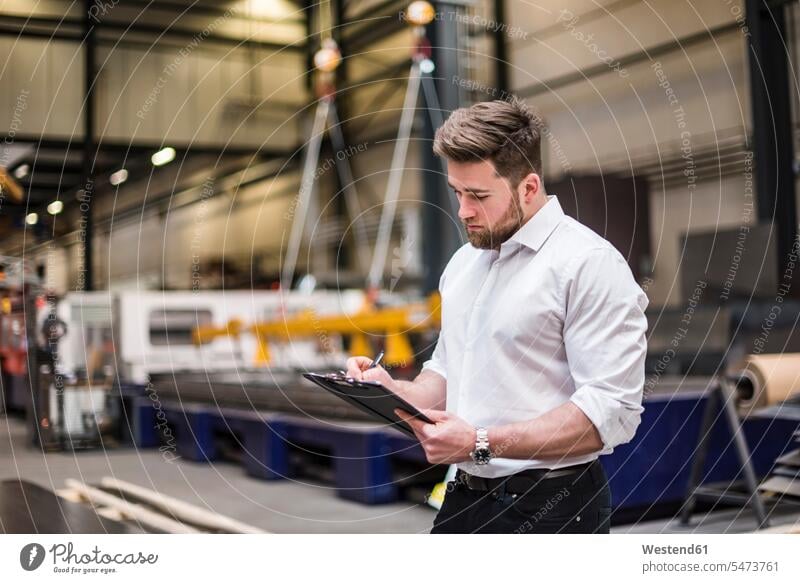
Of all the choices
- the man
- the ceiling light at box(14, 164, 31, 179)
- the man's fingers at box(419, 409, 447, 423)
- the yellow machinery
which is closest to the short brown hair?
the man

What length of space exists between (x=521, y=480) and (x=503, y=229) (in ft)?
1.53

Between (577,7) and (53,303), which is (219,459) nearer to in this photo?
(53,303)

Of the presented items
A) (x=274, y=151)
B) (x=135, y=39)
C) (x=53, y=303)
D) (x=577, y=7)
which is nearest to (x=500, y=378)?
(x=577, y=7)

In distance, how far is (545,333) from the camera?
1736 millimetres

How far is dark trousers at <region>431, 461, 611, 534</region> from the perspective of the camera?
1.81 m

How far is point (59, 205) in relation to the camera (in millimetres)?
2979

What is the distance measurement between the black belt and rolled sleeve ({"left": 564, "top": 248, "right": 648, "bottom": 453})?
134 millimetres

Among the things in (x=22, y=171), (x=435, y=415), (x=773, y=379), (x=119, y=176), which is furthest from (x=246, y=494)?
(x=435, y=415)

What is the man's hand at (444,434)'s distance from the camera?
1.67 metres

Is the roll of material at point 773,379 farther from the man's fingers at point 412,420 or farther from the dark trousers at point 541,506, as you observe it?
the man's fingers at point 412,420

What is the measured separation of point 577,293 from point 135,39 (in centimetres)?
240

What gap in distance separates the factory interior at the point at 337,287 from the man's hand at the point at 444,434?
0.62 metres
